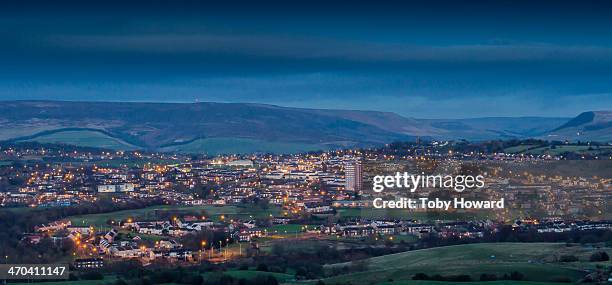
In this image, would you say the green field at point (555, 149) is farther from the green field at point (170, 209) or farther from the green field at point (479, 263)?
the green field at point (479, 263)

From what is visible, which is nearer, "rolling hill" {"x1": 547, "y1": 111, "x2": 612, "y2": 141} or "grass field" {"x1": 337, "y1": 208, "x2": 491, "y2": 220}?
"grass field" {"x1": 337, "y1": 208, "x2": 491, "y2": 220}

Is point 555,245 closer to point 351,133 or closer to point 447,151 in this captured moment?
point 447,151

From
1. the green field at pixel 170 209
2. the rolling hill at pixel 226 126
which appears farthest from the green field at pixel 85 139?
the green field at pixel 170 209

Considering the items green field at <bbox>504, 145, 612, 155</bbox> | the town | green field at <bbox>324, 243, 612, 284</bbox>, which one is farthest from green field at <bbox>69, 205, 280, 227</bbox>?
green field at <bbox>504, 145, 612, 155</bbox>

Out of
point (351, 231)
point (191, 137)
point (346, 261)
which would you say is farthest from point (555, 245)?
point (191, 137)

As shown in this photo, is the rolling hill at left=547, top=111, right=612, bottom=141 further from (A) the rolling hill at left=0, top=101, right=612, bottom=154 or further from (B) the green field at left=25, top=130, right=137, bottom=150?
(B) the green field at left=25, top=130, right=137, bottom=150

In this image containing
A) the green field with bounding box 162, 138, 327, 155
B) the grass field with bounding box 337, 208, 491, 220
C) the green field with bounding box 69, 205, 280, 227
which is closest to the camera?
the grass field with bounding box 337, 208, 491, 220

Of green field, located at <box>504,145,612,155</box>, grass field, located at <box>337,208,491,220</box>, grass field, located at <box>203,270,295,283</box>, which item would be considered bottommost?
grass field, located at <box>203,270,295,283</box>
